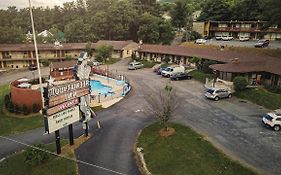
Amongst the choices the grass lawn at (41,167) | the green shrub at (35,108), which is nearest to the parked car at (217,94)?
the grass lawn at (41,167)

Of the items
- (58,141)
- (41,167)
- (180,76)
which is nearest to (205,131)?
(58,141)

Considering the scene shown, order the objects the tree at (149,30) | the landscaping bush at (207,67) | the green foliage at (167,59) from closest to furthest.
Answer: the landscaping bush at (207,67), the green foliage at (167,59), the tree at (149,30)

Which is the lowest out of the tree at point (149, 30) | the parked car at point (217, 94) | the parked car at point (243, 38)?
the parked car at point (217, 94)

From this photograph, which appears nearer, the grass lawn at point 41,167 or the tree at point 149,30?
the grass lawn at point 41,167

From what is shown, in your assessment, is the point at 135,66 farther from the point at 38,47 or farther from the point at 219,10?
the point at 219,10

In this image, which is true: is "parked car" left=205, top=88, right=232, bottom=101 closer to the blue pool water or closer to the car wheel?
the car wheel

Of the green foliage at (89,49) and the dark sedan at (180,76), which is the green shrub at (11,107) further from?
the green foliage at (89,49)

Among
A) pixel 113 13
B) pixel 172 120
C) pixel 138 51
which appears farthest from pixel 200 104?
pixel 113 13

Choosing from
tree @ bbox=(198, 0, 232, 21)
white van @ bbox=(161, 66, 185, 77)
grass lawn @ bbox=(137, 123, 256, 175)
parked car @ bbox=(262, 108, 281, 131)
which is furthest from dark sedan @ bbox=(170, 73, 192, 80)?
tree @ bbox=(198, 0, 232, 21)
